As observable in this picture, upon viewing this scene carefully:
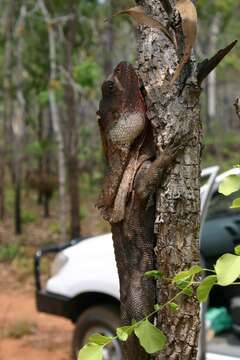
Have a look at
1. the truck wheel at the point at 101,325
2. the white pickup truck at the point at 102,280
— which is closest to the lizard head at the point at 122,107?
the white pickup truck at the point at 102,280

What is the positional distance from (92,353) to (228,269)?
0.44 metres

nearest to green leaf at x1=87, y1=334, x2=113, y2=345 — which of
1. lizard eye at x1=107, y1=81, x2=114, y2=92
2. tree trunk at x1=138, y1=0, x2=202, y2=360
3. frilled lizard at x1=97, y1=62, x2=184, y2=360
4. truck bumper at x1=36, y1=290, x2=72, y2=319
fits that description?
tree trunk at x1=138, y1=0, x2=202, y2=360

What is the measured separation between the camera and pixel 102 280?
14.4 ft

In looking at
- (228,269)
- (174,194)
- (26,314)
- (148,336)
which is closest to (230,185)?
(228,269)

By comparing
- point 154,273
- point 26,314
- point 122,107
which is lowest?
point 26,314

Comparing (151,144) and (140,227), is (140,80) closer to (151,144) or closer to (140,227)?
(151,144)

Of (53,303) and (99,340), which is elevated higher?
(99,340)

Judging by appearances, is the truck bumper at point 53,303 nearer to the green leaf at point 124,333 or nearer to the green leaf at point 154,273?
the green leaf at point 154,273

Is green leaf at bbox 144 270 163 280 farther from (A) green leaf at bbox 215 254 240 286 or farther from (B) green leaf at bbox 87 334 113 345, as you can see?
(A) green leaf at bbox 215 254 240 286

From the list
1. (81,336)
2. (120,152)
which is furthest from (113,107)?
(81,336)

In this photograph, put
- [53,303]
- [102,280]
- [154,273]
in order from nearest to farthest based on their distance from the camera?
[154,273]
[102,280]
[53,303]

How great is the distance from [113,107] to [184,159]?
337mm

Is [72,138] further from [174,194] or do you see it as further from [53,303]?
[174,194]

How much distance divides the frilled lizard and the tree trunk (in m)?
0.09
